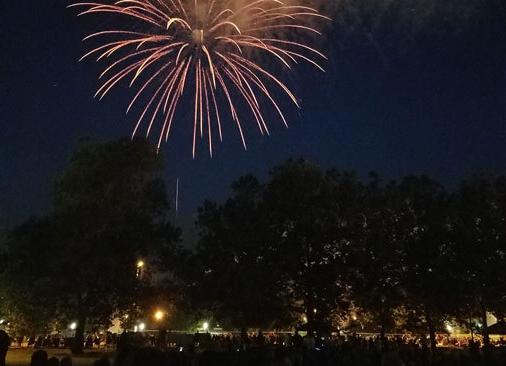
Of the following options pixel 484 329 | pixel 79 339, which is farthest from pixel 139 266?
pixel 484 329

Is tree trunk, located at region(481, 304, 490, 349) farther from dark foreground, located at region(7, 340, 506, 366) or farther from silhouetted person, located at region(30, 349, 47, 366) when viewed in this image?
silhouetted person, located at region(30, 349, 47, 366)

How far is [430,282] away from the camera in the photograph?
38312 mm

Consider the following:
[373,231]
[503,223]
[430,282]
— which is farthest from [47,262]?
[503,223]

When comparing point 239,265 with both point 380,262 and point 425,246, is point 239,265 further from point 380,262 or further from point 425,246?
point 425,246

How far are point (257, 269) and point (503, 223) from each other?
Answer: 61.4 feet

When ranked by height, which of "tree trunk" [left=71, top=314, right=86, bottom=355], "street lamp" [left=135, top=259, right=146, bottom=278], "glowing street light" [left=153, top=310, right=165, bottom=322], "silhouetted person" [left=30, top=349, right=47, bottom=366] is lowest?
"silhouetted person" [left=30, top=349, right=47, bottom=366]

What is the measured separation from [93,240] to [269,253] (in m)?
14.1

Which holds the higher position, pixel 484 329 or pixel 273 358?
pixel 484 329

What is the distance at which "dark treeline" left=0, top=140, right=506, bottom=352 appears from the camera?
37.2m

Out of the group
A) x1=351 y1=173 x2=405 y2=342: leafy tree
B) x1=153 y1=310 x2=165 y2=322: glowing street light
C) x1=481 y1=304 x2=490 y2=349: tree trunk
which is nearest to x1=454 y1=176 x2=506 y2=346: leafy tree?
x1=481 y1=304 x2=490 y2=349: tree trunk

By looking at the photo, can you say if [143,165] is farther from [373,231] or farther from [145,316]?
[373,231]

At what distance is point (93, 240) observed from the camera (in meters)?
Result: 36.5

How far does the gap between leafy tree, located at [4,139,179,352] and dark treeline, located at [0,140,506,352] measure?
0.09 metres

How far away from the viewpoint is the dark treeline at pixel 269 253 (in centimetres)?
3725
